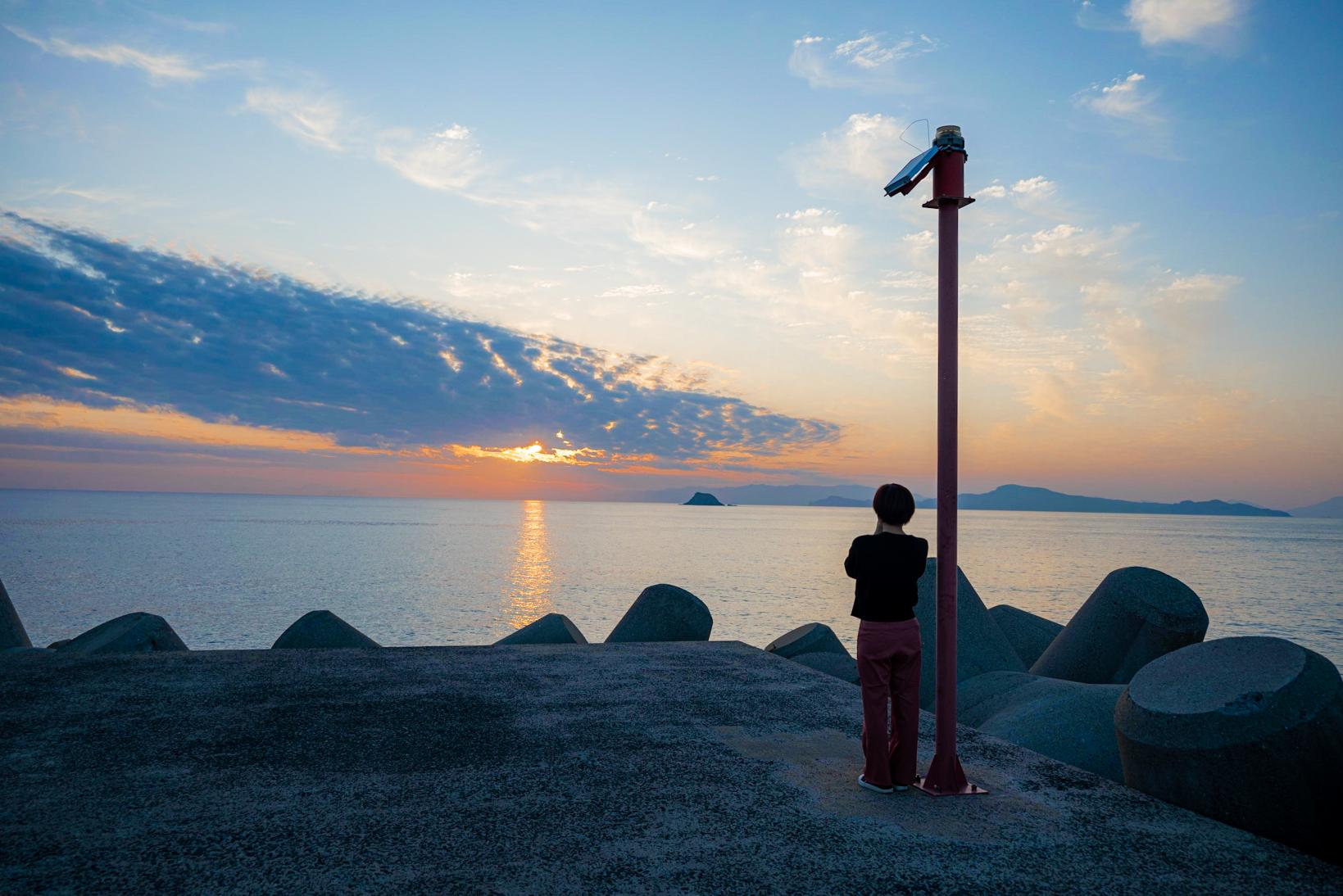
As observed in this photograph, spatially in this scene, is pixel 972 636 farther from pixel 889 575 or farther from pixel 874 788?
pixel 889 575

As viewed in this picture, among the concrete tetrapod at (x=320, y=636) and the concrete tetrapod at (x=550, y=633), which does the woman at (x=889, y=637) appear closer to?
the concrete tetrapod at (x=550, y=633)

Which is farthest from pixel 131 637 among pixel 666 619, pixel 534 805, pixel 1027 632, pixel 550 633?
pixel 1027 632

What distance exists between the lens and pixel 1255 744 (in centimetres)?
404

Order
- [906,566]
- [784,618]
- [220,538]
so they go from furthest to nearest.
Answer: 1. [220,538]
2. [784,618]
3. [906,566]

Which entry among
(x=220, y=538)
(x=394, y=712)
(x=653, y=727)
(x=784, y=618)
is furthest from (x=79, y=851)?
A: (x=220, y=538)

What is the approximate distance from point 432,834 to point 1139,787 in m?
3.81

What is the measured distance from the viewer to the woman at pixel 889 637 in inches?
172

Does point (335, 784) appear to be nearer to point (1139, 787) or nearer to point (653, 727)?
point (653, 727)

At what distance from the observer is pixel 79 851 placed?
3.49 metres

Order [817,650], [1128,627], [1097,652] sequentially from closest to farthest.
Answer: [1128,627], [1097,652], [817,650]

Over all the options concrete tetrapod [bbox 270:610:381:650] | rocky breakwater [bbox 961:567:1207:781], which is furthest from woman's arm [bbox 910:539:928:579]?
concrete tetrapod [bbox 270:610:381:650]

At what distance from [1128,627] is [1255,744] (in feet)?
18.3

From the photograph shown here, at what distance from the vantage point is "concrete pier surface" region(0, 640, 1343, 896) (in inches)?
132

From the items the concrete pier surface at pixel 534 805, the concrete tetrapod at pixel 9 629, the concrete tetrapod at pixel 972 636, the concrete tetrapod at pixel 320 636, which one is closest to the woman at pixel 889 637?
the concrete pier surface at pixel 534 805
